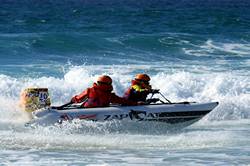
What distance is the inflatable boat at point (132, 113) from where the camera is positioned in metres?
15.1

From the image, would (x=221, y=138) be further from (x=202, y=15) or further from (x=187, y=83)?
(x=202, y=15)

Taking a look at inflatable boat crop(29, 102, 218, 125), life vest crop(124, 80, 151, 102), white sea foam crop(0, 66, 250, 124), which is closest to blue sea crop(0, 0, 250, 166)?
white sea foam crop(0, 66, 250, 124)

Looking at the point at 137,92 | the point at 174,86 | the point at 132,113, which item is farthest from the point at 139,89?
the point at 174,86

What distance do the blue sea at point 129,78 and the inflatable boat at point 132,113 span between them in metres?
0.16

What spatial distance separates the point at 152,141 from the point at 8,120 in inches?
141

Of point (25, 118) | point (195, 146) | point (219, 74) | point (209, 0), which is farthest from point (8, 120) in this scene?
point (209, 0)

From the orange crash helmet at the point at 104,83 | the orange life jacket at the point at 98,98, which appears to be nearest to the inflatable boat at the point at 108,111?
the orange life jacket at the point at 98,98

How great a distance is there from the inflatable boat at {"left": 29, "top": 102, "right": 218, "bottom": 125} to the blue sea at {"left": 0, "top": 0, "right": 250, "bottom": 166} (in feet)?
0.52

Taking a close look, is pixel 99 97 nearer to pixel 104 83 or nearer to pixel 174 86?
pixel 104 83

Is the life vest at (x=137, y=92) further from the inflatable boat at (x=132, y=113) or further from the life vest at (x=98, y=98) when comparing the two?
the life vest at (x=98, y=98)

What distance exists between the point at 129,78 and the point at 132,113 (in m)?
7.53

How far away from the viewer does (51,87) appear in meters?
20.9

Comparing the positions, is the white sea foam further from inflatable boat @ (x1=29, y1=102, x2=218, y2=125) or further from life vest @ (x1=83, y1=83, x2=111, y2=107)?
life vest @ (x1=83, y1=83, x2=111, y2=107)

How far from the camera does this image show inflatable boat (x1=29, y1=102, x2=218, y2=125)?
15.1 m
